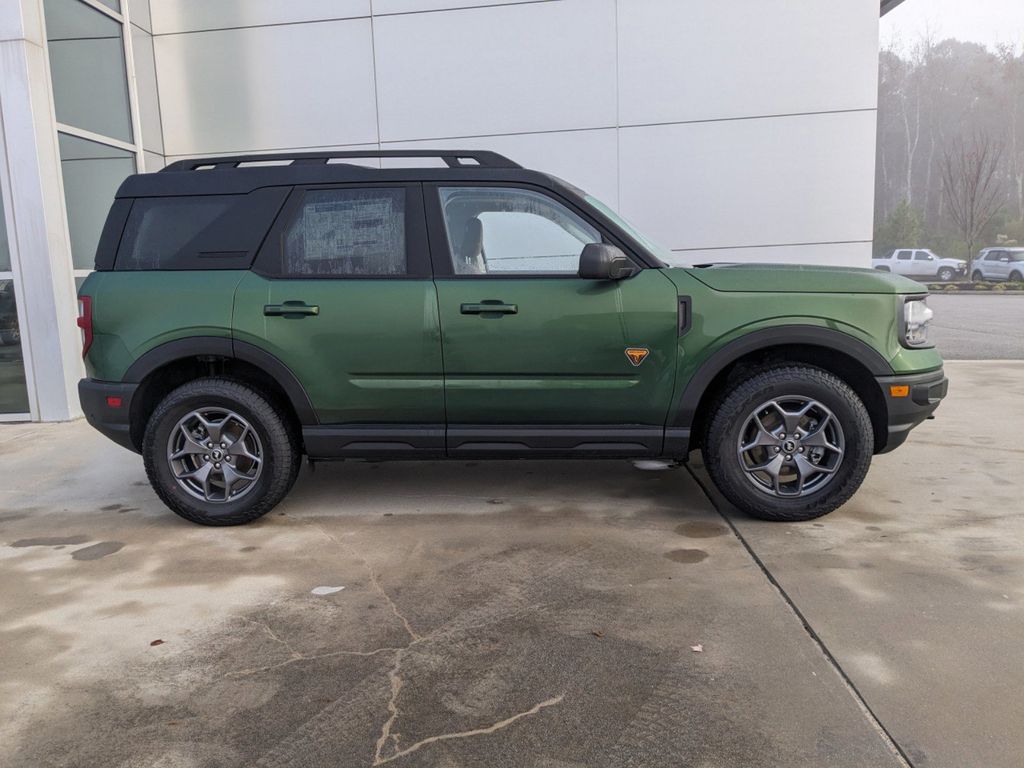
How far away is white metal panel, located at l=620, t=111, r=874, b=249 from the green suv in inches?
175

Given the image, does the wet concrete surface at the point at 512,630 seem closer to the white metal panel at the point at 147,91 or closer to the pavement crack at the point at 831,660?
the pavement crack at the point at 831,660

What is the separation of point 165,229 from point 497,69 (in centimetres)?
531

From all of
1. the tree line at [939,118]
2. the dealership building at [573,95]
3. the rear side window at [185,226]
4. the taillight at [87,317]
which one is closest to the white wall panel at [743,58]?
the dealership building at [573,95]

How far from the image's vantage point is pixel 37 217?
721cm

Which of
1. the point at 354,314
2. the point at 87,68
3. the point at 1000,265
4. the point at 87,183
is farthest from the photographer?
the point at 1000,265

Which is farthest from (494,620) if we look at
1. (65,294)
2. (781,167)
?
(781,167)

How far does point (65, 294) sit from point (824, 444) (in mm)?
7008

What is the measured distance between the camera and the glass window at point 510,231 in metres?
4.15

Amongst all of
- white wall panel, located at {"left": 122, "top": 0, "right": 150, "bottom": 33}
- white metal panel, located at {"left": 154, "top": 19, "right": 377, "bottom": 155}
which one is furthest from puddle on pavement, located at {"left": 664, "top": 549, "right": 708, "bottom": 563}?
white wall panel, located at {"left": 122, "top": 0, "right": 150, "bottom": 33}

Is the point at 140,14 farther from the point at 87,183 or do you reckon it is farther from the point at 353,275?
the point at 353,275

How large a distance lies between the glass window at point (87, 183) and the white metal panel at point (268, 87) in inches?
37.1

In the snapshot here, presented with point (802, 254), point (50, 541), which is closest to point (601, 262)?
point (50, 541)

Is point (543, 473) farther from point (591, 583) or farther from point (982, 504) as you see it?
point (982, 504)

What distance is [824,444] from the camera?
4.03 metres
